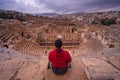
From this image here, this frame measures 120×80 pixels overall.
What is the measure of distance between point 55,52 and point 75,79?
0.89m

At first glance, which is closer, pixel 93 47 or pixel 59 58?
pixel 59 58

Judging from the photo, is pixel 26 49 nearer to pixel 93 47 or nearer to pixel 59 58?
pixel 93 47

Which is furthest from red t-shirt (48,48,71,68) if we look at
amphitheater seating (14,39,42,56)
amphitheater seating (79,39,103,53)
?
amphitheater seating (14,39,42,56)

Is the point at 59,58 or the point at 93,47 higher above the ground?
the point at 59,58

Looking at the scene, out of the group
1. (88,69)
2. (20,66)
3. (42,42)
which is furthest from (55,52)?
(42,42)

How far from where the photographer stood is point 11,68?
193 inches

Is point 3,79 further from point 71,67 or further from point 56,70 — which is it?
point 71,67

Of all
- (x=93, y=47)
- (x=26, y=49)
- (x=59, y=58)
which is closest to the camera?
(x=59, y=58)

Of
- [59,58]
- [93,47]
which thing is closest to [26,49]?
[93,47]

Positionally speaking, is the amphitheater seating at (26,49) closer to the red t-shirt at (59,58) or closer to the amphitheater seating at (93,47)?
the amphitheater seating at (93,47)

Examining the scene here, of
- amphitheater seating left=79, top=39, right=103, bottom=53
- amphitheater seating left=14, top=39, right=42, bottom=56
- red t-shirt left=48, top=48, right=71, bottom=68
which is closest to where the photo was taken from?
red t-shirt left=48, top=48, right=71, bottom=68

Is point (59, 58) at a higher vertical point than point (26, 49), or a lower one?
higher

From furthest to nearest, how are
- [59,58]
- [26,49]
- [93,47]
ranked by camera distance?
[93,47], [26,49], [59,58]

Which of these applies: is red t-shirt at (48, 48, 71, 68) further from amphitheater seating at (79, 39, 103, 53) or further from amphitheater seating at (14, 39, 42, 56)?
amphitheater seating at (14, 39, 42, 56)
